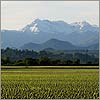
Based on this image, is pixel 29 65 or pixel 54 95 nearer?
pixel 54 95

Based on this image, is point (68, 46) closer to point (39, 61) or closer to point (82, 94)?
point (39, 61)

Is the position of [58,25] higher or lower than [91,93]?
higher

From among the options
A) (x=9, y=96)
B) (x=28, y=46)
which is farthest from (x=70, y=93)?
(x=28, y=46)

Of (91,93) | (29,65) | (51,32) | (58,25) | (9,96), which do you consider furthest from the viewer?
(51,32)

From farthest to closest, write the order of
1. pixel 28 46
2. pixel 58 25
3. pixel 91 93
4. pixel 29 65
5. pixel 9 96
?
pixel 58 25, pixel 28 46, pixel 29 65, pixel 91 93, pixel 9 96

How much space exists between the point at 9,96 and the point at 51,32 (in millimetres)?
191772

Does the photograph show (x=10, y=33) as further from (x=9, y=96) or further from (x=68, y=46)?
(x=9, y=96)

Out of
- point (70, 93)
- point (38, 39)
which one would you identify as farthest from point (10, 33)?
point (70, 93)

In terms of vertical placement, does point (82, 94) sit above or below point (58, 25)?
below

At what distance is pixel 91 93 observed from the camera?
29.8 feet

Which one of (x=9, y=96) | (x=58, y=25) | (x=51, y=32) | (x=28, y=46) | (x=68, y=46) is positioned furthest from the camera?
(x=51, y=32)

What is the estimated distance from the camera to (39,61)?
32.4m

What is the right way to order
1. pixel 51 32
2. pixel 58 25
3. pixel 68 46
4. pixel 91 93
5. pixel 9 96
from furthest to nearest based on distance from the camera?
pixel 51 32 → pixel 58 25 → pixel 68 46 → pixel 91 93 → pixel 9 96

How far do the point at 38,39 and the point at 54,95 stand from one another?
189 metres
